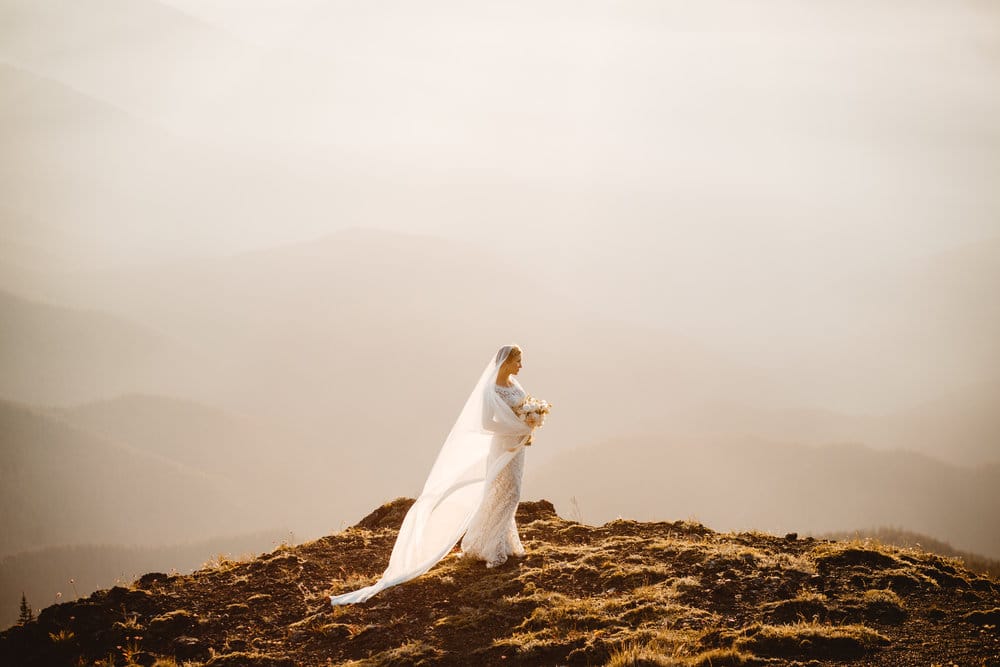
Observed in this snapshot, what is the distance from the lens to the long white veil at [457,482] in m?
11.4

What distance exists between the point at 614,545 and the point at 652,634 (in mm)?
4084

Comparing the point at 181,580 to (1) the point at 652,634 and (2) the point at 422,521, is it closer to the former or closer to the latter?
(2) the point at 422,521

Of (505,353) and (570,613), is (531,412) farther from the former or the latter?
(570,613)

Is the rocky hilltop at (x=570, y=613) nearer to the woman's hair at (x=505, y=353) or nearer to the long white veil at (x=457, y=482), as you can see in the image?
the long white veil at (x=457, y=482)

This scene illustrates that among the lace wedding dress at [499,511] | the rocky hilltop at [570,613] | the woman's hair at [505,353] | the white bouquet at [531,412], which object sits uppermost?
the woman's hair at [505,353]

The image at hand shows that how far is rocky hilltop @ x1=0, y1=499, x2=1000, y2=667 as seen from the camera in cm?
841

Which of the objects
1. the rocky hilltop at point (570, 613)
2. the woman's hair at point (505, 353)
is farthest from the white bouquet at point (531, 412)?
the rocky hilltop at point (570, 613)

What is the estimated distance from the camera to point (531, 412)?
451 inches

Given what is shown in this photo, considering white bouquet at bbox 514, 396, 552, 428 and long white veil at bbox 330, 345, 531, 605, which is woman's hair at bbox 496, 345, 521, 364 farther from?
white bouquet at bbox 514, 396, 552, 428

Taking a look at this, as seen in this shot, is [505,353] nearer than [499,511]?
Yes

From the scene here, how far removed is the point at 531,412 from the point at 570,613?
304 centimetres

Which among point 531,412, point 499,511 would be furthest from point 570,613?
point 531,412

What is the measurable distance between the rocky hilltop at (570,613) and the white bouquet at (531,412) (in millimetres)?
2260

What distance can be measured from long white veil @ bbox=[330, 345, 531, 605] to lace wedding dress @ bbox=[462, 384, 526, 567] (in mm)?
137
